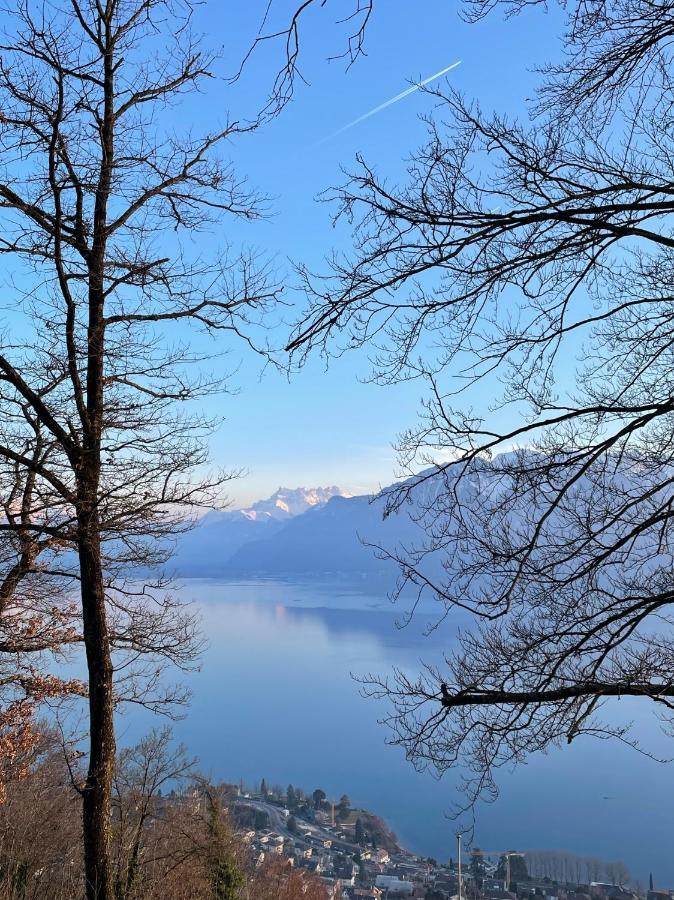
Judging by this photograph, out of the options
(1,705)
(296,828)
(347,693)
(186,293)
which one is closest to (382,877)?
(296,828)

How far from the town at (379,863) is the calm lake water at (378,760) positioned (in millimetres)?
1682

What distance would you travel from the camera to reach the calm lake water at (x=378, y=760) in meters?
26.7

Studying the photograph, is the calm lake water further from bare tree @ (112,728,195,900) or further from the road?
the road

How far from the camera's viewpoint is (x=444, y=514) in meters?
2.77

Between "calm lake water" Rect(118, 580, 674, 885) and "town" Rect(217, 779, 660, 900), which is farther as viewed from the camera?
"calm lake water" Rect(118, 580, 674, 885)

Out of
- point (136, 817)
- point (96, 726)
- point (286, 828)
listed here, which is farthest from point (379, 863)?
point (96, 726)

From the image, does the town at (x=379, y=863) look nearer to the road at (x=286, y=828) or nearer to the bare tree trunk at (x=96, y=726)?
the road at (x=286, y=828)

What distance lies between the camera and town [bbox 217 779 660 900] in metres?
19.2

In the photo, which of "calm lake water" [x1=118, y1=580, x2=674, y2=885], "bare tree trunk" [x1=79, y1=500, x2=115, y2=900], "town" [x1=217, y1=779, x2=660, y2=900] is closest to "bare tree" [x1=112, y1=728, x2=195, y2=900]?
"bare tree trunk" [x1=79, y1=500, x2=115, y2=900]

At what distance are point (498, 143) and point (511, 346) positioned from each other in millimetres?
749

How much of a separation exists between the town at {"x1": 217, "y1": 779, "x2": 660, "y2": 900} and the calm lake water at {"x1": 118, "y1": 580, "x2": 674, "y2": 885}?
1682mm

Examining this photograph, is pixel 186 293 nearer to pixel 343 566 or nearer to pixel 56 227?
pixel 56 227

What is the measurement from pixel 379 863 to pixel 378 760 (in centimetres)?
1575

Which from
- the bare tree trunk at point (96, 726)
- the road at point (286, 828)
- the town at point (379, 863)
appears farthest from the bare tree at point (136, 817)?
the road at point (286, 828)
